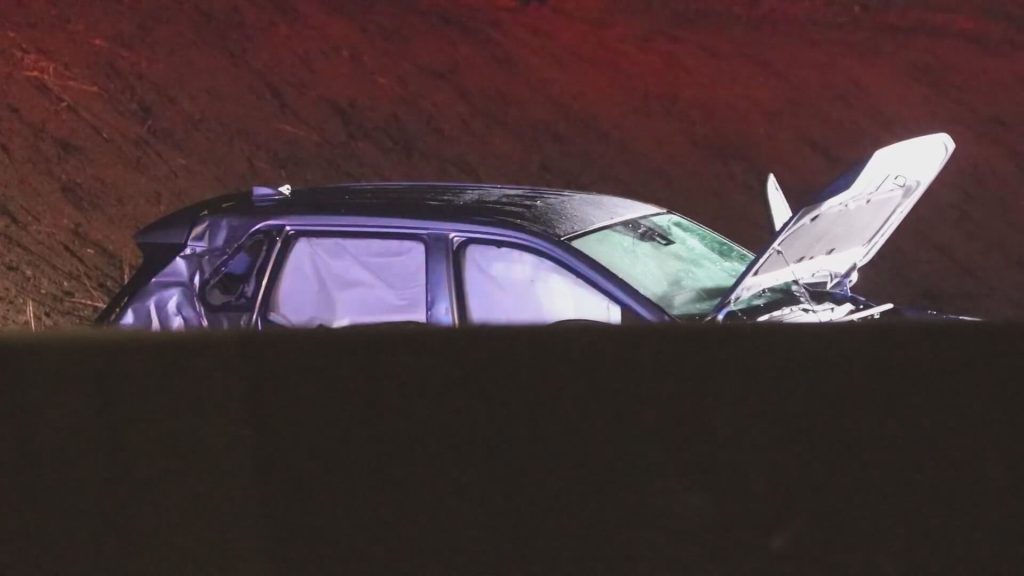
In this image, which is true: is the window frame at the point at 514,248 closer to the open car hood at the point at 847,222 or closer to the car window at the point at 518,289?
the car window at the point at 518,289

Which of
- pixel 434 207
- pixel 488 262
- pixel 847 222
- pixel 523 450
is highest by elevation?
pixel 434 207

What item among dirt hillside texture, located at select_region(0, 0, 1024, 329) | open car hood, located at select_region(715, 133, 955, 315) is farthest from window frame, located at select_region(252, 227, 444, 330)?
dirt hillside texture, located at select_region(0, 0, 1024, 329)

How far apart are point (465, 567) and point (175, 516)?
0.92 meters

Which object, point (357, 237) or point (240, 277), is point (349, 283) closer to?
point (357, 237)

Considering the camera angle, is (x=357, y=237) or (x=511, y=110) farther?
(x=511, y=110)

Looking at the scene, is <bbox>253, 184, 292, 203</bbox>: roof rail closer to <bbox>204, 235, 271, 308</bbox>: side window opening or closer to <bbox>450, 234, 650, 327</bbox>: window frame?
<bbox>204, 235, 271, 308</bbox>: side window opening

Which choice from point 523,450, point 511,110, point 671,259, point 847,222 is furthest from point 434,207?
point 511,110

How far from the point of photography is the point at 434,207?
483cm

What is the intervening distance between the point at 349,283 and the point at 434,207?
1.53 feet

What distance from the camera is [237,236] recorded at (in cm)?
494

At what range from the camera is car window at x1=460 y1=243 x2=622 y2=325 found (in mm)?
4465

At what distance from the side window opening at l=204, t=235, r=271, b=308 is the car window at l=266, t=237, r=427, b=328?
0.36 feet

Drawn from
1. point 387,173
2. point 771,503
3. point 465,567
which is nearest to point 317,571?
point 465,567

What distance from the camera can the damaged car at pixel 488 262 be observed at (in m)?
4.50
